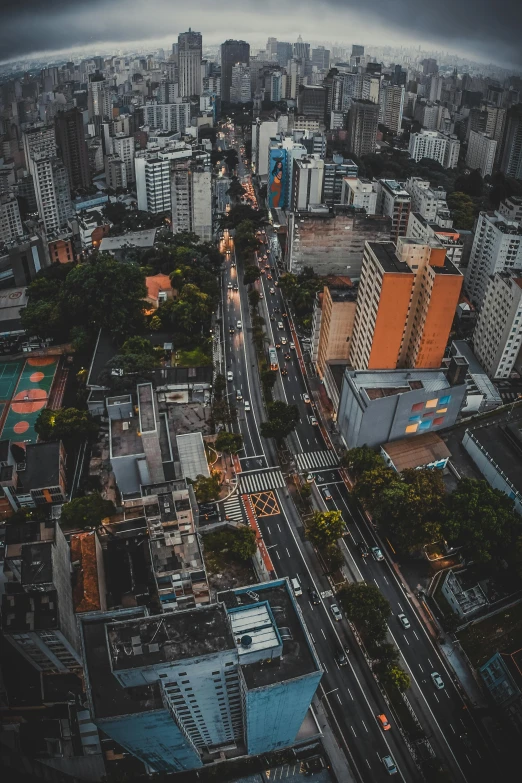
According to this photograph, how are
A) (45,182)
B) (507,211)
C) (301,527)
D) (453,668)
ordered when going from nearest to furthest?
1. (453,668)
2. (301,527)
3. (507,211)
4. (45,182)

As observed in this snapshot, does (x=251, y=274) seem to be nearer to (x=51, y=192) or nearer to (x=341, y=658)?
(x=51, y=192)

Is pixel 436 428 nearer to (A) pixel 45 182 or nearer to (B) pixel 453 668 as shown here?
(B) pixel 453 668

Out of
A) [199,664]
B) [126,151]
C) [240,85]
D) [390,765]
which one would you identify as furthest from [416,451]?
[240,85]

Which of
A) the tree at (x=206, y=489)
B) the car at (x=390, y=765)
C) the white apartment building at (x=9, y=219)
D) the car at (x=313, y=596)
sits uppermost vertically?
the white apartment building at (x=9, y=219)

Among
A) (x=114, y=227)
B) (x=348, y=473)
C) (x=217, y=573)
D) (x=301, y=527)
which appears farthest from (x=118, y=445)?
(x=114, y=227)

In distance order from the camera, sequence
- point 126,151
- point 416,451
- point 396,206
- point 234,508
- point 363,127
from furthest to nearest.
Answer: point 363,127
point 126,151
point 396,206
point 416,451
point 234,508

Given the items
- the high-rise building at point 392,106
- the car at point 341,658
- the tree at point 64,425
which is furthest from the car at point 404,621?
the high-rise building at point 392,106

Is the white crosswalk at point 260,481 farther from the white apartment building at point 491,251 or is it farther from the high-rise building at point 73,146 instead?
the high-rise building at point 73,146
